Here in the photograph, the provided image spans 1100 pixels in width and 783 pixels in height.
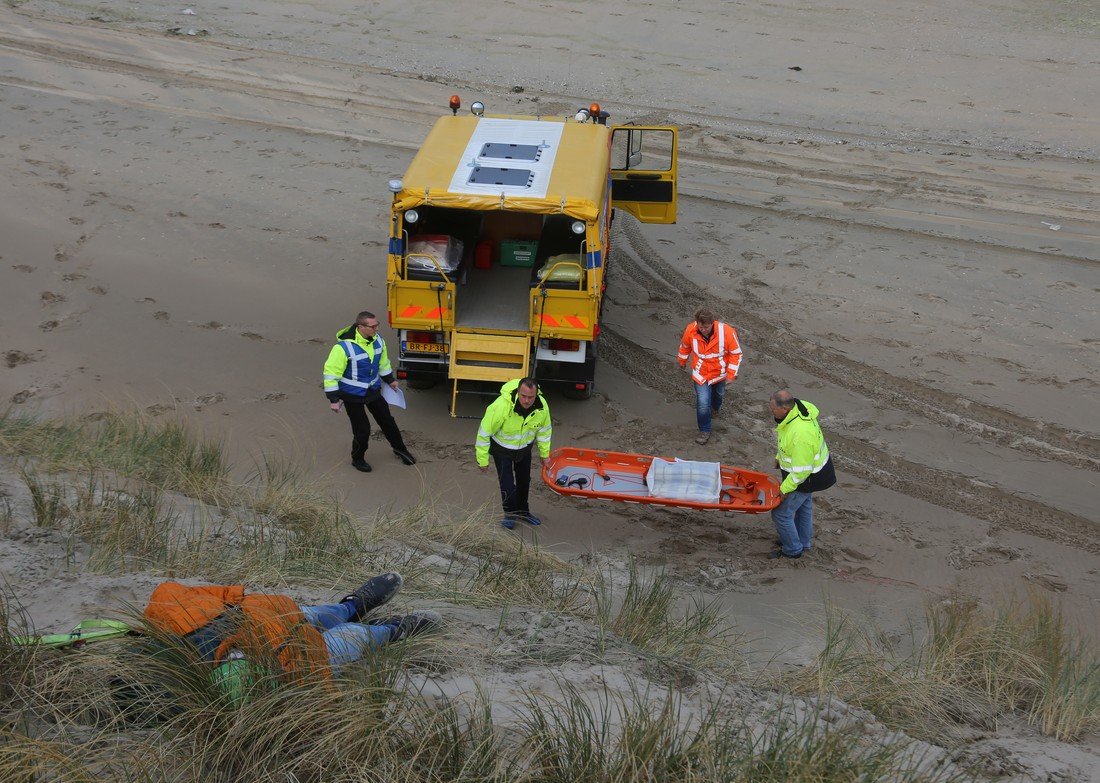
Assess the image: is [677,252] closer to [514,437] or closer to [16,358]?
[514,437]

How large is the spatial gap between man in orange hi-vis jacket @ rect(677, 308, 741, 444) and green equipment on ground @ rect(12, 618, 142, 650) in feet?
19.2

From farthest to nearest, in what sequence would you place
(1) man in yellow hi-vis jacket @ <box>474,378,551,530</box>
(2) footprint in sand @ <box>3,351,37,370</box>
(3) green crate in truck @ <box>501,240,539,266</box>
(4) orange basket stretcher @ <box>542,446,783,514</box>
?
(3) green crate in truck @ <box>501,240,539,266</box>
(2) footprint in sand @ <box>3,351,37,370</box>
(4) orange basket stretcher @ <box>542,446,783,514</box>
(1) man in yellow hi-vis jacket @ <box>474,378,551,530</box>

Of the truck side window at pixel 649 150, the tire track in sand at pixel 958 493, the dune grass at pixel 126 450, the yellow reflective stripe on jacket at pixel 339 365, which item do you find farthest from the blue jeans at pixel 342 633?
the truck side window at pixel 649 150

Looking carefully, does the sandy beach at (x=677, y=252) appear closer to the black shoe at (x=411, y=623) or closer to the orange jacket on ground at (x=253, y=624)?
the orange jacket on ground at (x=253, y=624)

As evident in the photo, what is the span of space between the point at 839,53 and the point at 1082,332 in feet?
34.3

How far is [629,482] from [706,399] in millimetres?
1267

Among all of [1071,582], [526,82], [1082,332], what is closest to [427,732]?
[1071,582]

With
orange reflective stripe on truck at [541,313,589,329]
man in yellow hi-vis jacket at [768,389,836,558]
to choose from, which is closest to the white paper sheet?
orange reflective stripe on truck at [541,313,589,329]

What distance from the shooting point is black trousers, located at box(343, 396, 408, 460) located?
8359 millimetres

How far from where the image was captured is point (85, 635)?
3.94 metres

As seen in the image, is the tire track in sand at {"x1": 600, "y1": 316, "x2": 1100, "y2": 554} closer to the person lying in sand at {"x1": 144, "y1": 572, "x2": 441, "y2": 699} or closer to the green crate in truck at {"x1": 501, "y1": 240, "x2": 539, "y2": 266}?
the green crate in truck at {"x1": 501, "y1": 240, "x2": 539, "y2": 266}

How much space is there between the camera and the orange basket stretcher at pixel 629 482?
763 cm

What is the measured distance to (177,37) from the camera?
18.9m

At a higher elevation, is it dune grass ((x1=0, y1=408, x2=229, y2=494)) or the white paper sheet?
the white paper sheet
